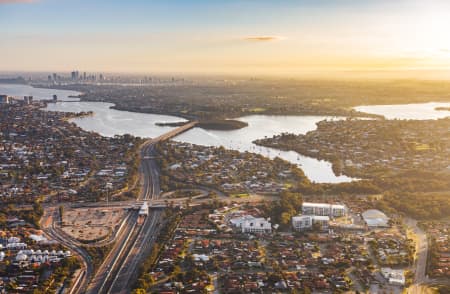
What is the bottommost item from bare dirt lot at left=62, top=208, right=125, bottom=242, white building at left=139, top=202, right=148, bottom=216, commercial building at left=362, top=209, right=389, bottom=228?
bare dirt lot at left=62, top=208, right=125, bottom=242

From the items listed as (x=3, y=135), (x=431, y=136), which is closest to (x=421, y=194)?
(x=431, y=136)

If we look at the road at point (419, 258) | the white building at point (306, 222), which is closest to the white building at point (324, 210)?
the white building at point (306, 222)

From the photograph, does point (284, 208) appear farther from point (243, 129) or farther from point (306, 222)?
point (243, 129)

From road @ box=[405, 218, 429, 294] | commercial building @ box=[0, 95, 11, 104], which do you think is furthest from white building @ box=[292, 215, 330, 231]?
commercial building @ box=[0, 95, 11, 104]

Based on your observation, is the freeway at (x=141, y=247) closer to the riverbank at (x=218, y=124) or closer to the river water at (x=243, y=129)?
the river water at (x=243, y=129)

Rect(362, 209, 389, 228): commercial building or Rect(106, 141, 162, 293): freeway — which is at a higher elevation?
Rect(362, 209, 389, 228): commercial building

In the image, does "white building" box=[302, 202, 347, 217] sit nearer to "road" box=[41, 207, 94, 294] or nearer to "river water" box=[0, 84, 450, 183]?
"river water" box=[0, 84, 450, 183]
